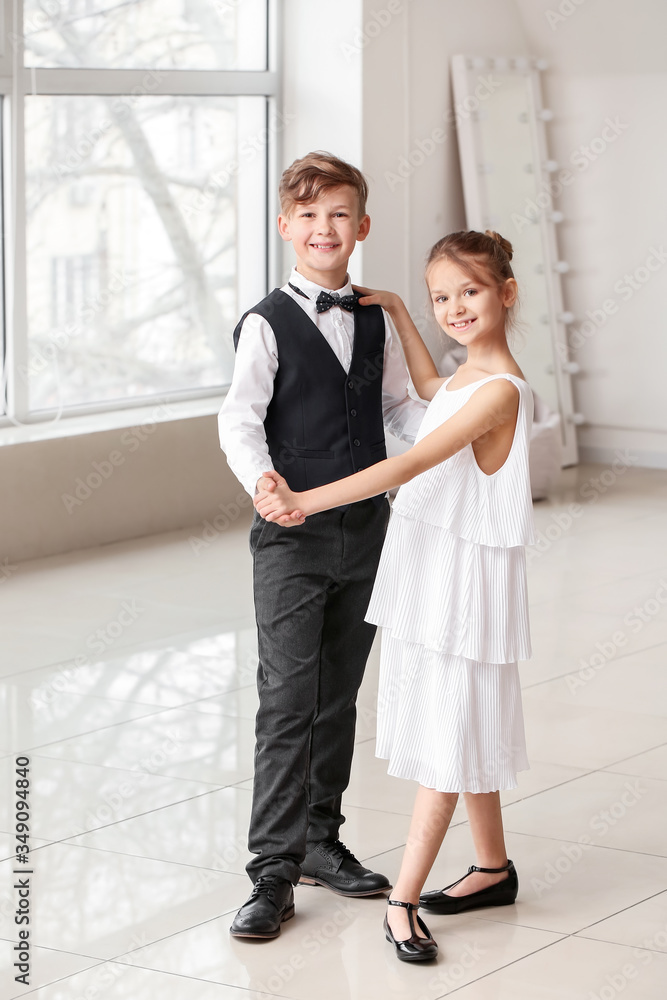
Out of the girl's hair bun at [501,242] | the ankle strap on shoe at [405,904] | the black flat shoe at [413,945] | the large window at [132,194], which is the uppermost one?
the large window at [132,194]

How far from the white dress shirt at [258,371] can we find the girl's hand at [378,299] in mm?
22

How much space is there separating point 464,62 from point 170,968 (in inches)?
205

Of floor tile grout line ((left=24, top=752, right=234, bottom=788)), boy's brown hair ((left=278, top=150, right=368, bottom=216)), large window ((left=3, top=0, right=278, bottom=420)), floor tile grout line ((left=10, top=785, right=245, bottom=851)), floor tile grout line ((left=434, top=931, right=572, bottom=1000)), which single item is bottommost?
floor tile grout line ((left=434, top=931, right=572, bottom=1000))

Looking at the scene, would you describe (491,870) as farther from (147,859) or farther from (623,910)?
(147,859)

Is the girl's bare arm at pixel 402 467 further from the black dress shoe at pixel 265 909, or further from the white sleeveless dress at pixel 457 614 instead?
the black dress shoe at pixel 265 909

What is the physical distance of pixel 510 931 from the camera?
7.56 feet

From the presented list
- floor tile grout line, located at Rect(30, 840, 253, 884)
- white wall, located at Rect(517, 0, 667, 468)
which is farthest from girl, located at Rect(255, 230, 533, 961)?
white wall, located at Rect(517, 0, 667, 468)

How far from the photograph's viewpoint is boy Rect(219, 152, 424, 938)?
2.27 meters

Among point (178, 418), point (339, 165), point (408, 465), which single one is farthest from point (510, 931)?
point (178, 418)

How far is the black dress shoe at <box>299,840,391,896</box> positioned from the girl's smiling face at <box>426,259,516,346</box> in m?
0.91

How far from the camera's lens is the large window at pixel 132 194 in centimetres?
539

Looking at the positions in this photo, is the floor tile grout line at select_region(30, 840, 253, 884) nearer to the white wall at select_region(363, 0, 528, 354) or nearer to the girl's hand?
the girl's hand

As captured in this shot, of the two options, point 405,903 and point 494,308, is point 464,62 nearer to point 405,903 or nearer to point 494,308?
point 494,308

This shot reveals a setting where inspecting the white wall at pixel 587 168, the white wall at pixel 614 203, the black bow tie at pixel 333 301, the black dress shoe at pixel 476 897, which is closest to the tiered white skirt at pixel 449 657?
the black dress shoe at pixel 476 897
